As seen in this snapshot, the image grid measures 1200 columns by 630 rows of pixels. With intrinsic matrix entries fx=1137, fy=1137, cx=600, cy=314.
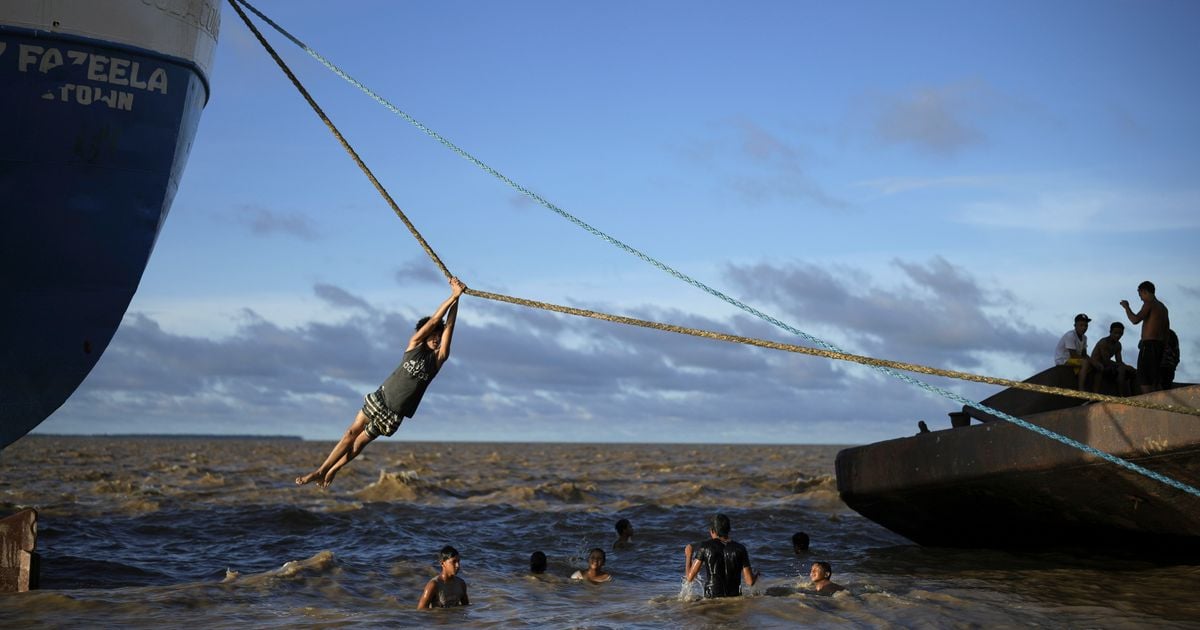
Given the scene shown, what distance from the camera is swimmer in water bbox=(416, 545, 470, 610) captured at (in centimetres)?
1440

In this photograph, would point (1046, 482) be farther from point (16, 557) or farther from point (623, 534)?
point (16, 557)

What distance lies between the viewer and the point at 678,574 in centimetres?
1816

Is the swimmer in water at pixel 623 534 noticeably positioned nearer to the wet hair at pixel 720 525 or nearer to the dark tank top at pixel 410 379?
the wet hair at pixel 720 525

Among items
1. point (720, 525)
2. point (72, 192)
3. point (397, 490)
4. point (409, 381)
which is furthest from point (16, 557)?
point (397, 490)

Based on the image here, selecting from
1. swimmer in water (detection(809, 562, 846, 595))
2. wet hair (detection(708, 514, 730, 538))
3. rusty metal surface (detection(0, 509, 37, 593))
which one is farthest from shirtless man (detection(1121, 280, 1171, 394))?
rusty metal surface (detection(0, 509, 37, 593))

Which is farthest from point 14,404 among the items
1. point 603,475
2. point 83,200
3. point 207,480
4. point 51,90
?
point 603,475

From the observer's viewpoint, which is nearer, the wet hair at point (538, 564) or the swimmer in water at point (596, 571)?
the swimmer in water at point (596, 571)

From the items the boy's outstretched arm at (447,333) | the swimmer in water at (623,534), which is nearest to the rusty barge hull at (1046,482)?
the swimmer in water at (623,534)

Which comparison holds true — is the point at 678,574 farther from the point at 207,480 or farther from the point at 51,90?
the point at 207,480

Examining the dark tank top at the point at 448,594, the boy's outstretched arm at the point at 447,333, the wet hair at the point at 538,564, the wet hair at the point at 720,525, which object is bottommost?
the dark tank top at the point at 448,594

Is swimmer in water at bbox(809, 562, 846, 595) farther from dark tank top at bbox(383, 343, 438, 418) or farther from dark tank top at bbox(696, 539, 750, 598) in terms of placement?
dark tank top at bbox(383, 343, 438, 418)

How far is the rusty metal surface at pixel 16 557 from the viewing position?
46.1 ft

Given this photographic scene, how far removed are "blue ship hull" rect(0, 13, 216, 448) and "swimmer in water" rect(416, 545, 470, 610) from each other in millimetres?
5540

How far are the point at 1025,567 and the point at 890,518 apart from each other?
2.15m
